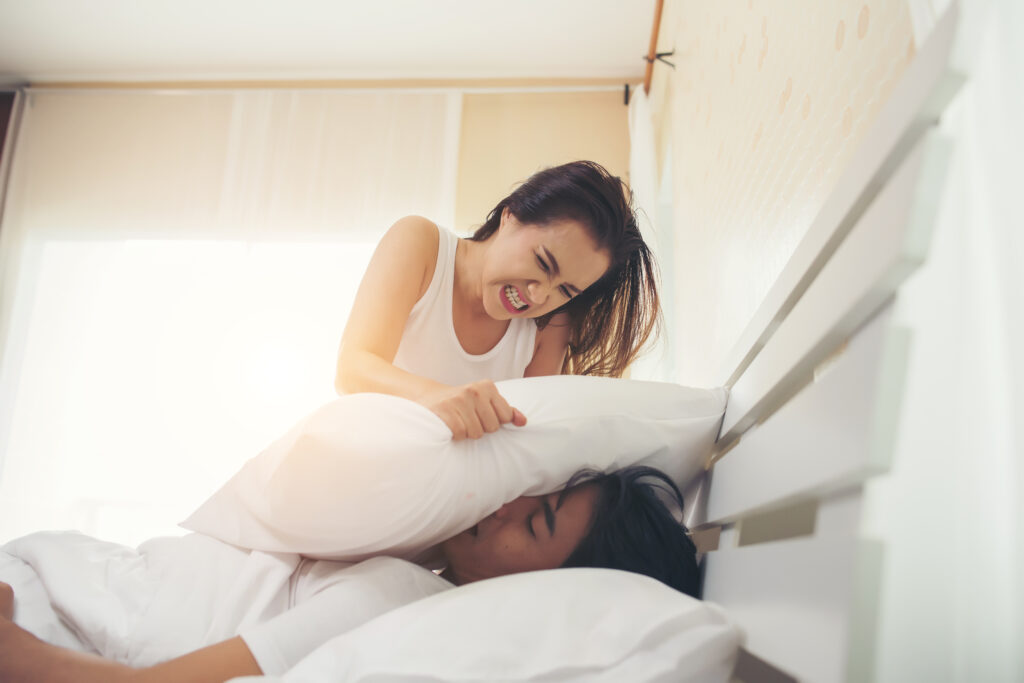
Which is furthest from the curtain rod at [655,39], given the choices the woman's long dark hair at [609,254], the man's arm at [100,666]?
the man's arm at [100,666]

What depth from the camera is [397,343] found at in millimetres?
1218

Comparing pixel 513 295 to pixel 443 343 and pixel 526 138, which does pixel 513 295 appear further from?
pixel 526 138

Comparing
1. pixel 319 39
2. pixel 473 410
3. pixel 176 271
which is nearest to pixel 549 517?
pixel 473 410

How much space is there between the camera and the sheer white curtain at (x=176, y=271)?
9.81 feet

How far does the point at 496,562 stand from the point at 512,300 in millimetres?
540

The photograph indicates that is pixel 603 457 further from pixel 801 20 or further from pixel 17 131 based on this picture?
pixel 17 131

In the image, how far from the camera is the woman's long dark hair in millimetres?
1219

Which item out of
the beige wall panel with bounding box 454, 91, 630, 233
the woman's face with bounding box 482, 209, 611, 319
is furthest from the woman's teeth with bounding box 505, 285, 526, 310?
the beige wall panel with bounding box 454, 91, 630, 233

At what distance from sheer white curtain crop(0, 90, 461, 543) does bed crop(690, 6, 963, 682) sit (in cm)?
260

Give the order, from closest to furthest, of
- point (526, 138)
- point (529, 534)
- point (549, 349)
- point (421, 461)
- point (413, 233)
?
point (421, 461) → point (529, 534) → point (413, 233) → point (549, 349) → point (526, 138)

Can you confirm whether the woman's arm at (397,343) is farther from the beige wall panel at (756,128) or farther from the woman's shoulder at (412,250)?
the beige wall panel at (756,128)

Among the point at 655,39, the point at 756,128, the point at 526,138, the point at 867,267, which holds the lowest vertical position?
the point at 867,267

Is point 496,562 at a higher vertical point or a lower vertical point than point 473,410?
lower

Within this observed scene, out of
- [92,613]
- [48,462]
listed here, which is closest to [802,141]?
[92,613]
